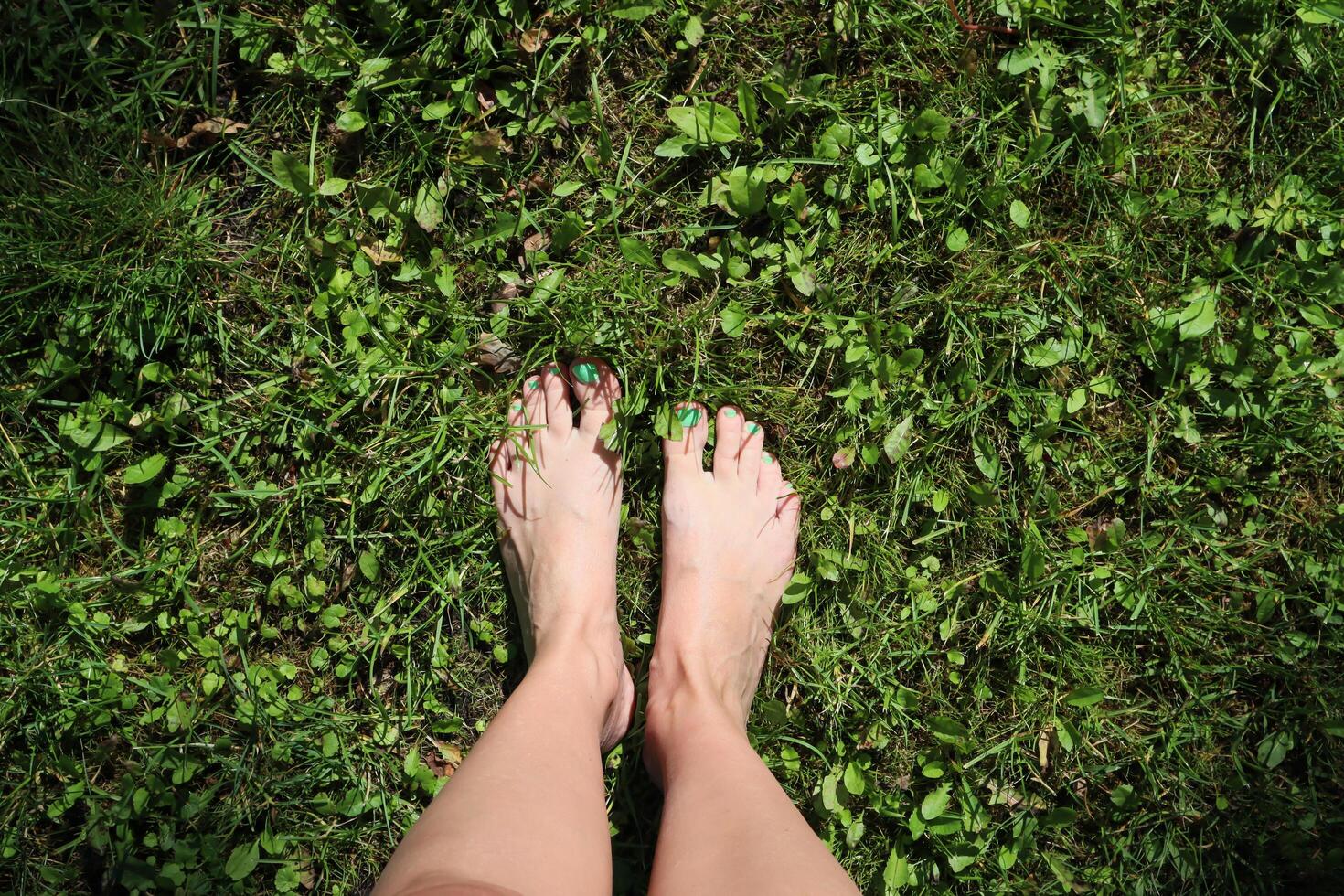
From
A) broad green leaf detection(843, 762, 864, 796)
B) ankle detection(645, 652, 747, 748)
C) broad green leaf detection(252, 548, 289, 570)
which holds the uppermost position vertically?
broad green leaf detection(252, 548, 289, 570)

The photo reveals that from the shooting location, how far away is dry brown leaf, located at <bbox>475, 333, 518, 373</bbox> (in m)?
2.18

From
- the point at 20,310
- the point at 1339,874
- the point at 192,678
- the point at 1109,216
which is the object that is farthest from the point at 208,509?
the point at 1339,874

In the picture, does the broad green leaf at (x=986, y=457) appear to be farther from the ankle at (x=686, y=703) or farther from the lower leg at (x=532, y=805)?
the lower leg at (x=532, y=805)

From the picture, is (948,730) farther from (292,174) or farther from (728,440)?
(292,174)

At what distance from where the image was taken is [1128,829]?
7.12ft

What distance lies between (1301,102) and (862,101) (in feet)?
3.78

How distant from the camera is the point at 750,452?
223 centimetres

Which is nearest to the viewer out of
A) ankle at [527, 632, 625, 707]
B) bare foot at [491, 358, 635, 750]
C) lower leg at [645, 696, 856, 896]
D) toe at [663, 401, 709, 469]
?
lower leg at [645, 696, 856, 896]

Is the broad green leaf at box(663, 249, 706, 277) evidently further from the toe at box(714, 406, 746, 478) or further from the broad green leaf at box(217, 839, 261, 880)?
the broad green leaf at box(217, 839, 261, 880)

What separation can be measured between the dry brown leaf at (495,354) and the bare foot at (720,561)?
0.46 meters

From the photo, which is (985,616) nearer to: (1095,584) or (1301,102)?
(1095,584)

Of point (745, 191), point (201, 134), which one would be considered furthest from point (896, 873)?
point (201, 134)

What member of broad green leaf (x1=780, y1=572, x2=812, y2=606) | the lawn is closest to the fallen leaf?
the lawn

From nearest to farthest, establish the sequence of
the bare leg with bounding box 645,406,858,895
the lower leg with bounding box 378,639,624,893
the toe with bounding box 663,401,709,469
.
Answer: the lower leg with bounding box 378,639,624,893 < the bare leg with bounding box 645,406,858,895 < the toe with bounding box 663,401,709,469
